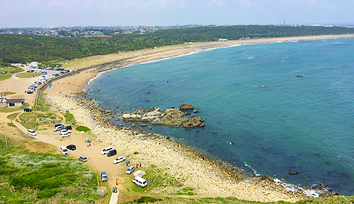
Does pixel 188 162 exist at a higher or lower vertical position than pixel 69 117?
lower

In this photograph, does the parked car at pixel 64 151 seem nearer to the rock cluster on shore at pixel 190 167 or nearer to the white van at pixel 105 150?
the white van at pixel 105 150

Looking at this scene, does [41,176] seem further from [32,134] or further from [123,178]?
[32,134]

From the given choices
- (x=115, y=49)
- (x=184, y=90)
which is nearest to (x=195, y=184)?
(x=184, y=90)

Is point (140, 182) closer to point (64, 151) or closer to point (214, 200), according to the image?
point (214, 200)

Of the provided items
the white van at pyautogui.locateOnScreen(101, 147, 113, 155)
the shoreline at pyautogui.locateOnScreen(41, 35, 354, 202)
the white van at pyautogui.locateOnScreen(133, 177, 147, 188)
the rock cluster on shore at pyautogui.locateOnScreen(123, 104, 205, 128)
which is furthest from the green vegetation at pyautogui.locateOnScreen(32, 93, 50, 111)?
the white van at pyautogui.locateOnScreen(133, 177, 147, 188)

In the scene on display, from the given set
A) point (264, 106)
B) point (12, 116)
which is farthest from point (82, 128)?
point (264, 106)

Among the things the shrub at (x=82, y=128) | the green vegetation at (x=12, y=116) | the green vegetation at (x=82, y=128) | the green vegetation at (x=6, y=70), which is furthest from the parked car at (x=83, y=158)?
the green vegetation at (x=6, y=70)
